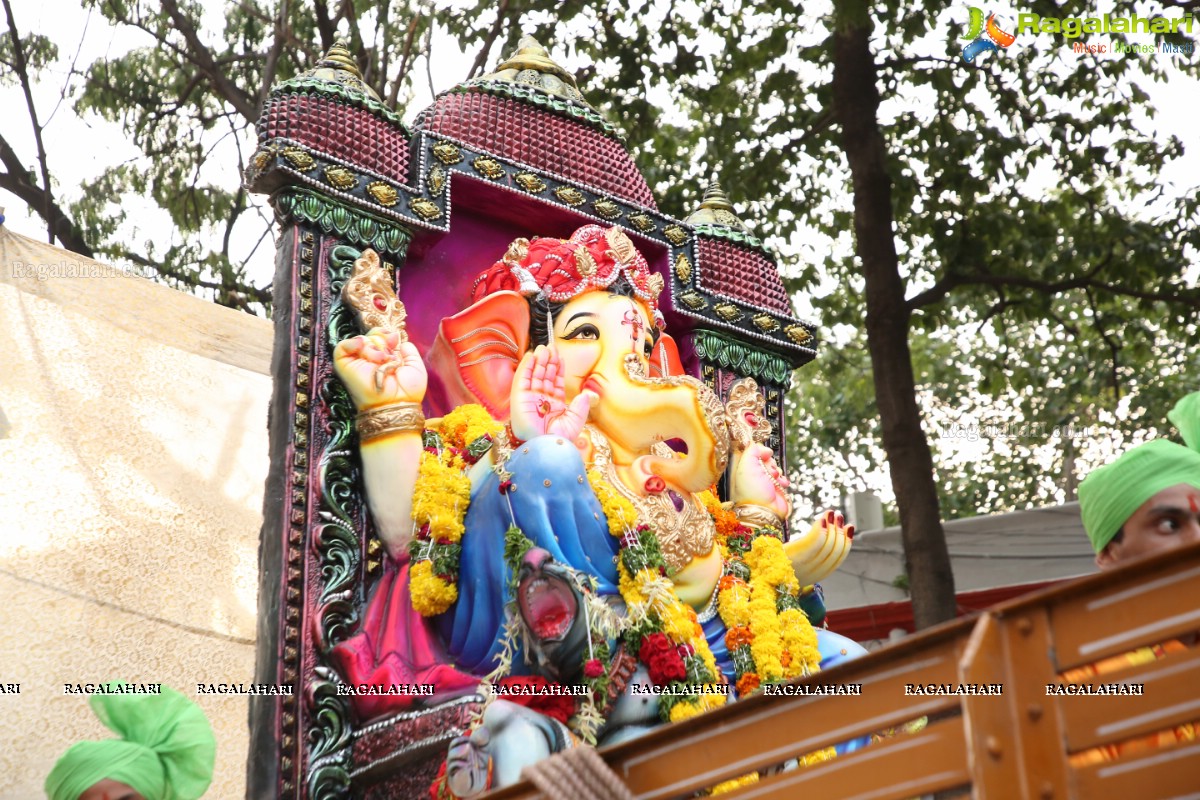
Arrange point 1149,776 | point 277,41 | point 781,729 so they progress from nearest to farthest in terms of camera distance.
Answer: point 1149,776
point 781,729
point 277,41

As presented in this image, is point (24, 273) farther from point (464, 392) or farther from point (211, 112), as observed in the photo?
point (211, 112)

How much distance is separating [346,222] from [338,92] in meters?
0.52

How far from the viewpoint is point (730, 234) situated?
20.5 feet

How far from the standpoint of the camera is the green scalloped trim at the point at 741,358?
6000 millimetres

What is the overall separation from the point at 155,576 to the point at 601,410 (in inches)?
84.8

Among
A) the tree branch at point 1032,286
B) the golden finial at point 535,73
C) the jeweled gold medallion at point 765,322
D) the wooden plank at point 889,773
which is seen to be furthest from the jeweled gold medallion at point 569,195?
the wooden plank at point 889,773

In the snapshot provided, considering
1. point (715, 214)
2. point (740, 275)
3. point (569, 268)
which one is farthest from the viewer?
point (715, 214)

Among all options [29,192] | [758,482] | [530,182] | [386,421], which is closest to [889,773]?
[386,421]

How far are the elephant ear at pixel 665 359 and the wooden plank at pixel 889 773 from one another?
3033 mm

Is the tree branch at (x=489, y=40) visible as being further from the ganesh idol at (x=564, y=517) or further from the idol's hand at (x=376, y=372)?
the idol's hand at (x=376, y=372)

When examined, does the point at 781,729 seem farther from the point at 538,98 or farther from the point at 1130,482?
the point at 538,98

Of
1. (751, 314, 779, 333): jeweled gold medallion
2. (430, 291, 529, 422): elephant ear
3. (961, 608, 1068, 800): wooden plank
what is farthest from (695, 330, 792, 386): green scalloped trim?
(961, 608, 1068, 800): wooden plank

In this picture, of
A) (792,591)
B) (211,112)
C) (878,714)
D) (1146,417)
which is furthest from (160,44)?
(878,714)

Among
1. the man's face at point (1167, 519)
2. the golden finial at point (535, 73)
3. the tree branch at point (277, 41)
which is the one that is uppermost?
the tree branch at point (277, 41)
